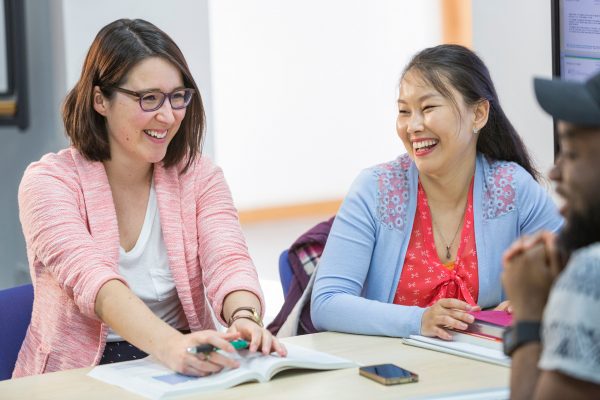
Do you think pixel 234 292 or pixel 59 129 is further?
pixel 59 129

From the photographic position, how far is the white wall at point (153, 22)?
3.70 meters

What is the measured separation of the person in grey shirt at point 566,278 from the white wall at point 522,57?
2.08 m

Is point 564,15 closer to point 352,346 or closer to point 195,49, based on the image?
point 352,346

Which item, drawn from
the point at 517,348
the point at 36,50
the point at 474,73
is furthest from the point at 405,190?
the point at 36,50

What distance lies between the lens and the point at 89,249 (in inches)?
87.3

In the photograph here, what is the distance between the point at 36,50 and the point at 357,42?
4.77 ft

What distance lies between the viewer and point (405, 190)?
255cm

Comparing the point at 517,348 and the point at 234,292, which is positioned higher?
the point at 517,348

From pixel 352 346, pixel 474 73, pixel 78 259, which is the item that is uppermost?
pixel 474 73

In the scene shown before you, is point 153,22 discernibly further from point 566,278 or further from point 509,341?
point 566,278

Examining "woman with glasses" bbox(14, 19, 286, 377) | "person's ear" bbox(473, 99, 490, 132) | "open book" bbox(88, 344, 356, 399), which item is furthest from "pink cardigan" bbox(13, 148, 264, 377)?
"person's ear" bbox(473, 99, 490, 132)

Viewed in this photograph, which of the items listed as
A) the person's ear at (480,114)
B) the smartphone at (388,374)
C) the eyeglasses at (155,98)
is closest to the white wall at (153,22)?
the eyeglasses at (155,98)

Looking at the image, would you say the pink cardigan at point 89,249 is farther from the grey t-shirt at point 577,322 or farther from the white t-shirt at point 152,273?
the grey t-shirt at point 577,322

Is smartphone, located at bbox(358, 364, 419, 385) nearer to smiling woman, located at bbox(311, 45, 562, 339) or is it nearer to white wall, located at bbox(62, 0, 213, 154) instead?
smiling woman, located at bbox(311, 45, 562, 339)
